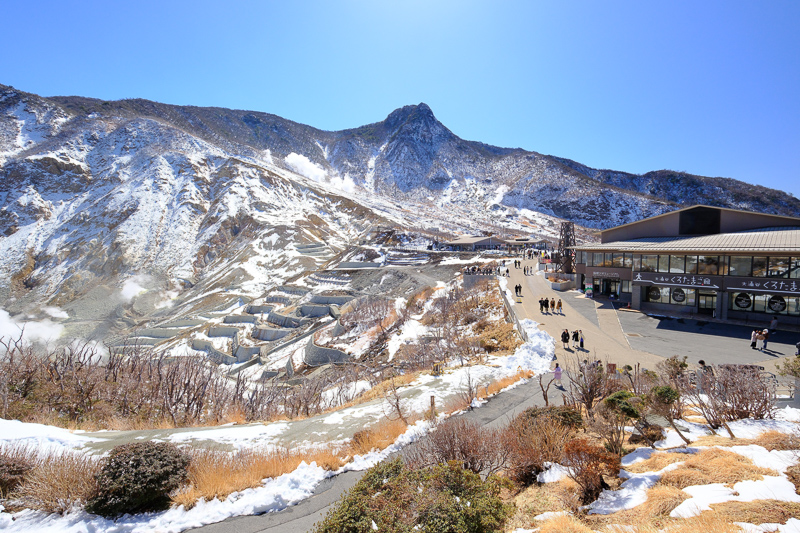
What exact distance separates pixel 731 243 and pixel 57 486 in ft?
117

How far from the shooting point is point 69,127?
129m

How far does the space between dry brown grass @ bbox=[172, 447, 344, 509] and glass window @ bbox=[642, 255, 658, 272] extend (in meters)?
30.5

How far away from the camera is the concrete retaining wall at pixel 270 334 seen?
136ft

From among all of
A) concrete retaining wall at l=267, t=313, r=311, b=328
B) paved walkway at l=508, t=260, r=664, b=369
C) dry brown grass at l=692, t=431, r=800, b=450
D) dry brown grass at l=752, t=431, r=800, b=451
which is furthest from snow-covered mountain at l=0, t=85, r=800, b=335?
dry brown grass at l=752, t=431, r=800, b=451

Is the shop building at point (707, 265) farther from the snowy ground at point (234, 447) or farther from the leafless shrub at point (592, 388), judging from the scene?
the snowy ground at point (234, 447)

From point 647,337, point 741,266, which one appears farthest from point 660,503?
point 741,266

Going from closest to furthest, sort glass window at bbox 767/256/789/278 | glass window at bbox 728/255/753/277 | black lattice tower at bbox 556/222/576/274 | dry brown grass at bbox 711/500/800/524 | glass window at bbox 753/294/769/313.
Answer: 1. dry brown grass at bbox 711/500/800/524
2. glass window at bbox 767/256/789/278
3. glass window at bbox 753/294/769/313
4. glass window at bbox 728/255/753/277
5. black lattice tower at bbox 556/222/576/274

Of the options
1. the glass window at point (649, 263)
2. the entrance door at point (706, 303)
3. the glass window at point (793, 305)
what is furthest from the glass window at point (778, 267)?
the glass window at point (649, 263)

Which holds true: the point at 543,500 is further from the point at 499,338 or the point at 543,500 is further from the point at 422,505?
the point at 499,338

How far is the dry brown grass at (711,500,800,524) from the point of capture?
3846 millimetres

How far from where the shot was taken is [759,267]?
23.4m

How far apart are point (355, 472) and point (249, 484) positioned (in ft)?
6.80

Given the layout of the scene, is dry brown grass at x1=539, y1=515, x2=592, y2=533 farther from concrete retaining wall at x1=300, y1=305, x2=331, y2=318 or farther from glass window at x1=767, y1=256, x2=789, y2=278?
concrete retaining wall at x1=300, y1=305, x2=331, y2=318

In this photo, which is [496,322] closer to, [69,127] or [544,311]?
[544,311]
